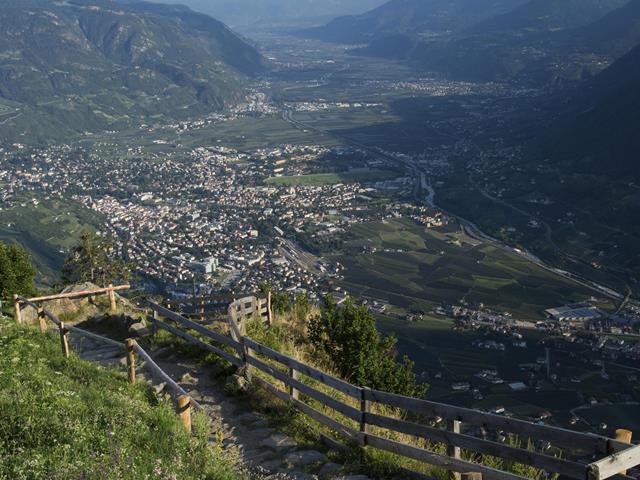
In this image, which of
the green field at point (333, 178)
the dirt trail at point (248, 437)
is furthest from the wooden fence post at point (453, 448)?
the green field at point (333, 178)

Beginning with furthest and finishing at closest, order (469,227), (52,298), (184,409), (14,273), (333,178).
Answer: (333,178) → (469,227) → (14,273) → (52,298) → (184,409)

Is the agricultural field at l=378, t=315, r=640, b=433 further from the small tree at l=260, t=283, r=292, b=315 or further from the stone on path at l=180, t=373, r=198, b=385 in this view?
the stone on path at l=180, t=373, r=198, b=385

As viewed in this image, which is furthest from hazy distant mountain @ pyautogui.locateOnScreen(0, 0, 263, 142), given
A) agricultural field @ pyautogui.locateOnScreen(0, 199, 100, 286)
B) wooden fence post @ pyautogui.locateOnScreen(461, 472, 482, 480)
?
wooden fence post @ pyautogui.locateOnScreen(461, 472, 482, 480)

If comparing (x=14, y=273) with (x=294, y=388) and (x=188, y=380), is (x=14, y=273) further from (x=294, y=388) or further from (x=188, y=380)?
(x=294, y=388)

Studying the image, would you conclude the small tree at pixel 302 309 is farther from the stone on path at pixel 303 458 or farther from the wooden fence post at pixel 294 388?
the stone on path at pixel 303 458

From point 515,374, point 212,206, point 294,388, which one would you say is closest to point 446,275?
point 515,374
